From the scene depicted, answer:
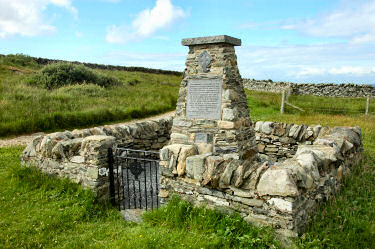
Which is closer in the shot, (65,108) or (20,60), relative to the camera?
(65,108)

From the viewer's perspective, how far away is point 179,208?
426 centimetres

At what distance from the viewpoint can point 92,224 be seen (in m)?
4.68

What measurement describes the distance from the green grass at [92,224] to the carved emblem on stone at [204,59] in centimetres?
336

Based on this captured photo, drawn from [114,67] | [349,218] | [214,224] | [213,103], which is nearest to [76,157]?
[213,103]

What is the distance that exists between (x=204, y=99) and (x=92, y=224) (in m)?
3.61

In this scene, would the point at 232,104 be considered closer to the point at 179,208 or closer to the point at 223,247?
the point at 179,208

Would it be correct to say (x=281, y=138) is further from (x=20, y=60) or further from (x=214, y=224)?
(x=20, y=60)

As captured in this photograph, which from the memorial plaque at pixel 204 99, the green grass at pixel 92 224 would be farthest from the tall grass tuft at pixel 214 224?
the memorial plaque at pixel 204 99

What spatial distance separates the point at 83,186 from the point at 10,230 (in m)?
1.52

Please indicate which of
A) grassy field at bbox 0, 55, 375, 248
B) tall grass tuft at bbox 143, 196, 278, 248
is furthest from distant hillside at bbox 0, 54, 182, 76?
tall grass tuft at bbox 143, 196, 278, 248

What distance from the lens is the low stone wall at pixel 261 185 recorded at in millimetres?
3576

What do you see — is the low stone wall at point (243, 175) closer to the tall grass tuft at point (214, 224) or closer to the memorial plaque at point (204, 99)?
the tall grass tuft at point (214, 224)

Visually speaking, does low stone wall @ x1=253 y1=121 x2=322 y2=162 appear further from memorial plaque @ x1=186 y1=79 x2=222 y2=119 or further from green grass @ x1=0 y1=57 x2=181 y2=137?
green grass @ x1=0 y1=57 x2=181 y2=137

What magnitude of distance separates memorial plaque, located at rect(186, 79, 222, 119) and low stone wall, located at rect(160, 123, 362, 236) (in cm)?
205
